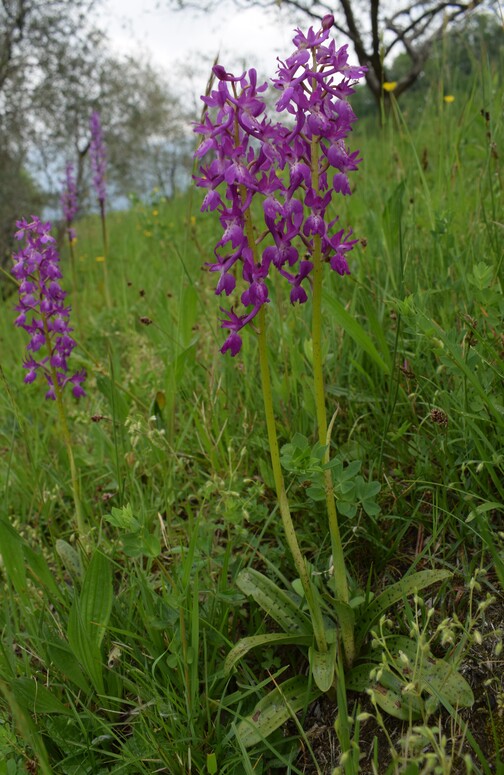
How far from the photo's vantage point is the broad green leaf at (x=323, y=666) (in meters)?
1.37

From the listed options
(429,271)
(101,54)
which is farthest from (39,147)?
(429,271)

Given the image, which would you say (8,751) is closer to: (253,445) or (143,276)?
(253,445)

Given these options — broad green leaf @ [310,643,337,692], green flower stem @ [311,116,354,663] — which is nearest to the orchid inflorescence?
green flower stem @ [311,116,354,663]

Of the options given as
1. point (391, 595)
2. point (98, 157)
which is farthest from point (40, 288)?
point (98, 157)

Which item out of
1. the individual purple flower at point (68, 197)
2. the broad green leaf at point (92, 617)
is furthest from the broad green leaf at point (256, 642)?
the individual purple flower at point (68, 197)

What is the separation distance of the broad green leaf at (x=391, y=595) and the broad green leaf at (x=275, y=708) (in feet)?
0.58

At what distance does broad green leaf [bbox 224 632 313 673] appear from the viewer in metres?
1.43

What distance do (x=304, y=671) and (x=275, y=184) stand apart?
124 centimetres

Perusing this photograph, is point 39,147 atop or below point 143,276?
atop

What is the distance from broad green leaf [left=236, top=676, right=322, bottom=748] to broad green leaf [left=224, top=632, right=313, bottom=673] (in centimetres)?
9

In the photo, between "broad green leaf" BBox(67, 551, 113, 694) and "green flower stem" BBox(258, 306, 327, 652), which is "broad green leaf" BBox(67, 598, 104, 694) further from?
"green flower stem" BBox(258, 306, 327, 652)

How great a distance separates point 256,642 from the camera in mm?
1432

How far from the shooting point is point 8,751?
4.69 ft

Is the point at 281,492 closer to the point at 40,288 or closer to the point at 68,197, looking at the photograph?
the point at 40,288
